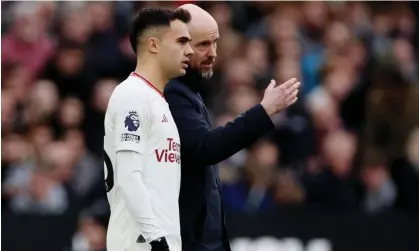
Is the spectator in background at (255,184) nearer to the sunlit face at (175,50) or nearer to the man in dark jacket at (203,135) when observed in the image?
the man in dark jacket at (203,135)

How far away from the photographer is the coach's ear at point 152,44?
23.4 feet

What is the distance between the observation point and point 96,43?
47.4 feet

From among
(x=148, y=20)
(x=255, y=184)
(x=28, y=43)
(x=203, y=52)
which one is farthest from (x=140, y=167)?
(x=28, y=43)

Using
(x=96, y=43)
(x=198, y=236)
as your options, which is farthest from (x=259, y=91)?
(x=198, y=236)

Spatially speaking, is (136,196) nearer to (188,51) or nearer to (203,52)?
(188,51)

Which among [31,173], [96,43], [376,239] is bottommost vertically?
[376,239]

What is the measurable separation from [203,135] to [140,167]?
56cm

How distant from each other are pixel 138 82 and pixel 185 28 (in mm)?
452

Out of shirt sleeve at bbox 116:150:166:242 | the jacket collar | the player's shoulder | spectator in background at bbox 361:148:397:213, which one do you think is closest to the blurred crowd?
spectator in background at bbox 361:148:397:213

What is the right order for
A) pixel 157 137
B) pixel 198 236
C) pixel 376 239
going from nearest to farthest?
pixel 157 137, pixel 198 236, pixel 376 239

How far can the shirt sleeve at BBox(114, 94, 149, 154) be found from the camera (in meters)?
6.86

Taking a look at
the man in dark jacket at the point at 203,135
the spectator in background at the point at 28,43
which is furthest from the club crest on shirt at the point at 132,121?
the spectator in background at the point at 28,43

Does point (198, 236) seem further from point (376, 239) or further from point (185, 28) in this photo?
point (376, 239)

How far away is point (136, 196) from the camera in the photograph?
6789 mm
